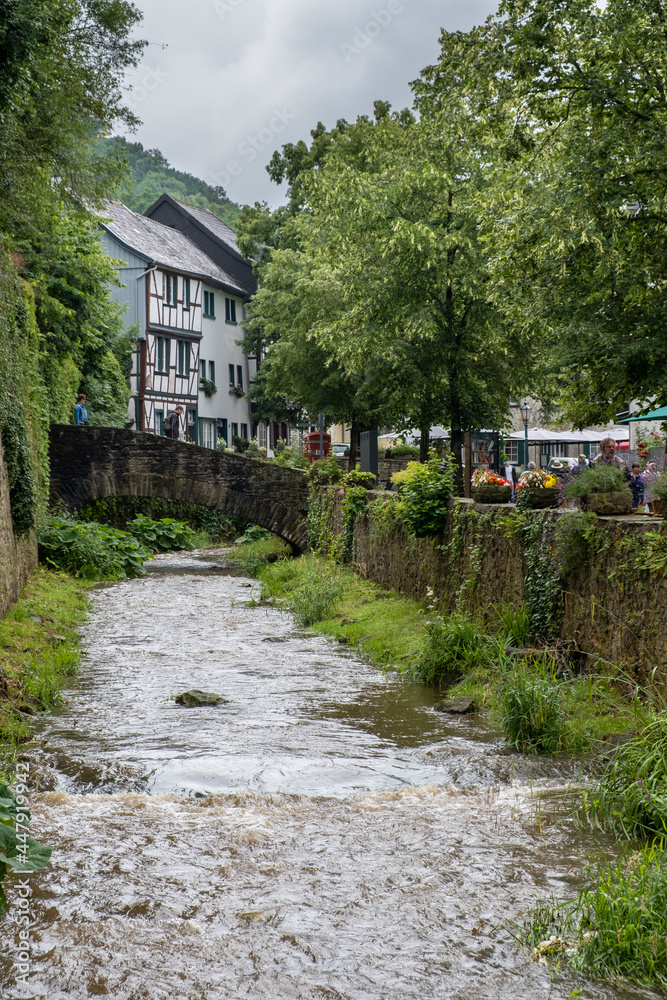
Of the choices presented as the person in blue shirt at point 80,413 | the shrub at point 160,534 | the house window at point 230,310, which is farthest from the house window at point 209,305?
the person in blue shirt at point 80,413

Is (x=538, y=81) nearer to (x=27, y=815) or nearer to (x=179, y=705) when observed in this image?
(x=179, y=705)

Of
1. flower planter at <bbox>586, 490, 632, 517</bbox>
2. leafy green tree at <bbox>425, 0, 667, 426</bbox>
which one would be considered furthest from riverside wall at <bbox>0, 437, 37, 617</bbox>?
leafy green tree at <bbox>425, 0, 667, 426</bbox>

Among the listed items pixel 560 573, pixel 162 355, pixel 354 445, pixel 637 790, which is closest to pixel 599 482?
pixel 560 573

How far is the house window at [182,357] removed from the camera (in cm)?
4316

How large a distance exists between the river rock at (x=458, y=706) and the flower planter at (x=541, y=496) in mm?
2127

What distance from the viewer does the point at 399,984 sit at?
422 centimetres

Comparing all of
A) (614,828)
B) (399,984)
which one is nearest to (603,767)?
(614,828)

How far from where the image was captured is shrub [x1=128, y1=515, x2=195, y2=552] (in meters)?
30.0

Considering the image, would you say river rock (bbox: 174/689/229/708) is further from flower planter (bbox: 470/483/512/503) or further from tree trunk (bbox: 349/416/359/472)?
tree trunk (bbox: 349/416/359/472)

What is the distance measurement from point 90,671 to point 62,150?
8941 mm

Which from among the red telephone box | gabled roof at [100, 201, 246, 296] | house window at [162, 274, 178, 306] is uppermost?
gabled roof at [100, 201, 246, 296]

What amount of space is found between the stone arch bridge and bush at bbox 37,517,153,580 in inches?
45.3

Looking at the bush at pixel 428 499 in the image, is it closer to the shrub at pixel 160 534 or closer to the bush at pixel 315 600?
the bush at pixel 315 600

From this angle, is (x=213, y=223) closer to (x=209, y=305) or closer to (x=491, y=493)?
(x=209, y=305)
